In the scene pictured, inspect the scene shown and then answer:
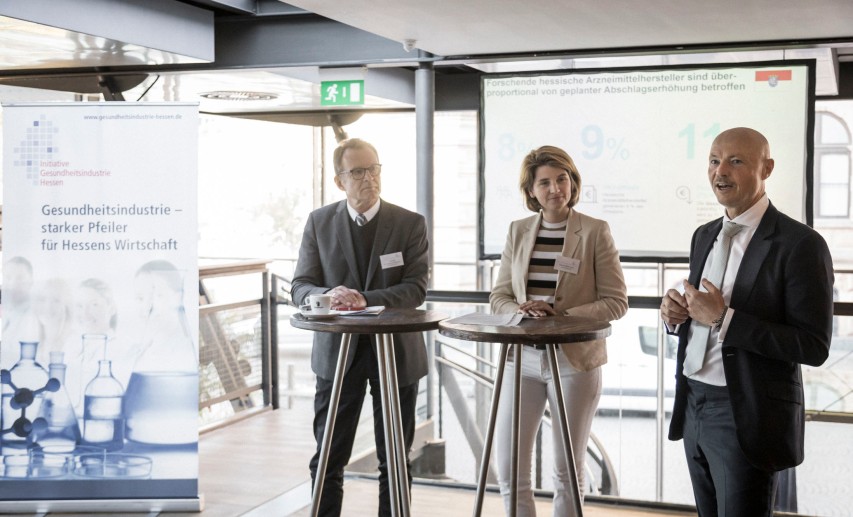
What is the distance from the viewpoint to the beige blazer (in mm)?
3172

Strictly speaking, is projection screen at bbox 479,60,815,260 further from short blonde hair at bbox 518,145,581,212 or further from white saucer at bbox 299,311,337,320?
white saucer at bbox 299,311,337,320

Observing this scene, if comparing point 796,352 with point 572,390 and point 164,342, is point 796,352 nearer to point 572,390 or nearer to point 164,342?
point 572,390

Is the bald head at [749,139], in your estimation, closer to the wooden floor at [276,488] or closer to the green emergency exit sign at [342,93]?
the wooden floor at [276,488]

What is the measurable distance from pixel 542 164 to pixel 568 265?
14.5 inches

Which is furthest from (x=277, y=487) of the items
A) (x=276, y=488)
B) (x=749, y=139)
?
(x=749, y=139)

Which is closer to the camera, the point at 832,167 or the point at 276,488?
the point at 276,488

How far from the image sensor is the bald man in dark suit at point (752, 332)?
235 centimetres

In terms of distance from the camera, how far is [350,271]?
351 centimetres

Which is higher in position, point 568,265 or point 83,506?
point 568,265

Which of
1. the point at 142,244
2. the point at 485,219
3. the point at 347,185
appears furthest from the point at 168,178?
the point at 485,219

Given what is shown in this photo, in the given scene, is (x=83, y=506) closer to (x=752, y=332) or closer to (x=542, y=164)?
(x=542, y=164)

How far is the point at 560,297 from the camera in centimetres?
322

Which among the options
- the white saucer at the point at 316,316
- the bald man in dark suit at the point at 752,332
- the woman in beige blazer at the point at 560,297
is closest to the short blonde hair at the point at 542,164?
the woman in beige blazer at the point at 560,297

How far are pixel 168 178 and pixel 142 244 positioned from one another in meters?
0.34
